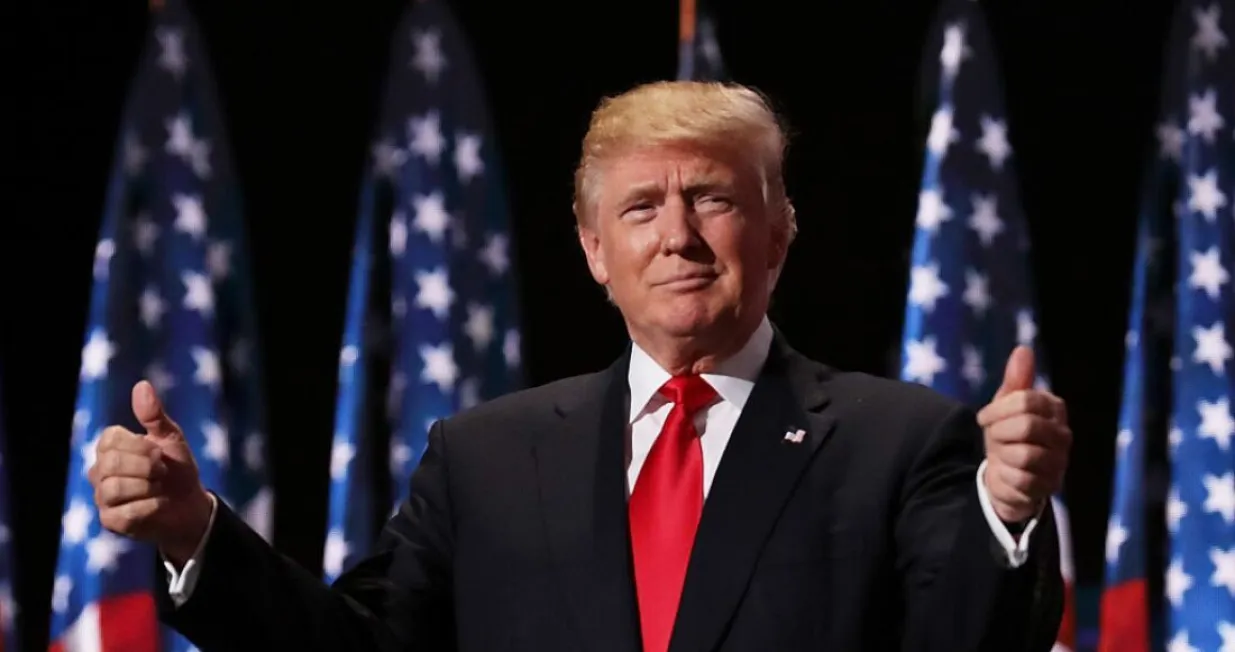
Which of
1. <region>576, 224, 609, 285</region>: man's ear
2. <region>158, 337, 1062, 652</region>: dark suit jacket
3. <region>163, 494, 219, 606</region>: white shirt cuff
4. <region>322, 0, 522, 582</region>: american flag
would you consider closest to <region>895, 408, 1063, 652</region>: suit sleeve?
<region>158, 337, 1062, 652</region>: dark suit jacket

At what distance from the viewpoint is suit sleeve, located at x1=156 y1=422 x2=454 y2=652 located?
1705mm

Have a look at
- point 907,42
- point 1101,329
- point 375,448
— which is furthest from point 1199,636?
point 375,448

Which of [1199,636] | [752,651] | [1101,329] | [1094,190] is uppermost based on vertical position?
[1094,190]

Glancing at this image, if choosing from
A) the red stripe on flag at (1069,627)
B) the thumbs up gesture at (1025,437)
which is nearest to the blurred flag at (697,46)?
the red stripe on flag at (1069,627)

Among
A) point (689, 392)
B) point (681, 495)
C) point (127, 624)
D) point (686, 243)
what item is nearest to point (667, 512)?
point (681, 495)

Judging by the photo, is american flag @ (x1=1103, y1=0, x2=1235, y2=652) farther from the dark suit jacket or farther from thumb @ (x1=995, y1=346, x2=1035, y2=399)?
thumb @ (x1=995, y1=346, x2=1035, y2=399)

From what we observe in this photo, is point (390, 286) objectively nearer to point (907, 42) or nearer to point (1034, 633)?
point (907, 42)

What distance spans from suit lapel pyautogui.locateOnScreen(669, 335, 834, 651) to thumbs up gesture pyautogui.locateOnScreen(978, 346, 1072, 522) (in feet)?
1.12

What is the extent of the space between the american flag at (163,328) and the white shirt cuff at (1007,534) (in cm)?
328

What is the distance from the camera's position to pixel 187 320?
454 centimetres

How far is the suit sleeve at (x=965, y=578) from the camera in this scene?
152 centimetres

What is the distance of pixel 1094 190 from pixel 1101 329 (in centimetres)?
44

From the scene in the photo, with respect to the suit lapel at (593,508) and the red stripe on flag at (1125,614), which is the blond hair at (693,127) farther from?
the red stripe on flag at (1125,614)

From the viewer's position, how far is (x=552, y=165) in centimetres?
484
